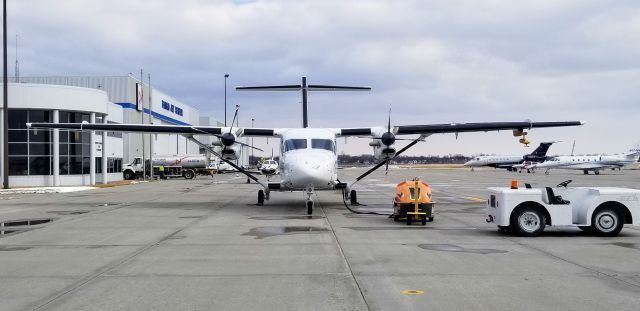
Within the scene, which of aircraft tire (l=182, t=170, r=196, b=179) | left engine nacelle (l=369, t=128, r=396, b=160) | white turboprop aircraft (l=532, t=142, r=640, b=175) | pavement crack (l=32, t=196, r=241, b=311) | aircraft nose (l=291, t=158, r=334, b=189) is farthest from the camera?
white turboprop aircraft (l=532, t=142, r=640, b=175)

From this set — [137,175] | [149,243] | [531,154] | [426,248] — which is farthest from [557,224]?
[531,154]

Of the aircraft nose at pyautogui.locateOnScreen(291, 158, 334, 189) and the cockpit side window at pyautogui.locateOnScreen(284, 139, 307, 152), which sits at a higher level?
the cockpit side window at pyautogui.locateOnScreen(284, 139, 307, 152)

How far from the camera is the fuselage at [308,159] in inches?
708

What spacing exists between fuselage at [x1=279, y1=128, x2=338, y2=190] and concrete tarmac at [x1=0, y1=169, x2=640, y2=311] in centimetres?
242

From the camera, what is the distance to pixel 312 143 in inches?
784

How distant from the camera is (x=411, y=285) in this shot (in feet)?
24.5

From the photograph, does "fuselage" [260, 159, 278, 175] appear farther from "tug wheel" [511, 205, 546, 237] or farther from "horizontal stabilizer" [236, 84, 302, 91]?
"tug wheel" [511, 205, 546, 237]

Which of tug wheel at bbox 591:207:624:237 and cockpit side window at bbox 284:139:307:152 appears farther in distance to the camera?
cockpit side window at bbox 284:139:307:152

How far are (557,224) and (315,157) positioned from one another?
8299 millimetres

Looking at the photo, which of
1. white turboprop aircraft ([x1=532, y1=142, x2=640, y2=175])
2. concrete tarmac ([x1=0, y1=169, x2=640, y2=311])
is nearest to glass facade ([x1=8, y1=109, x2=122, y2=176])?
concrete tarmac ([x1=0, y1=169, x2=640, y2=311])

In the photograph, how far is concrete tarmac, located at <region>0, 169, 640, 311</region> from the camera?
262 inches

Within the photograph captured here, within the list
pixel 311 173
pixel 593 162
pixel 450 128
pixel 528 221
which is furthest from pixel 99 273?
pixel 593 162

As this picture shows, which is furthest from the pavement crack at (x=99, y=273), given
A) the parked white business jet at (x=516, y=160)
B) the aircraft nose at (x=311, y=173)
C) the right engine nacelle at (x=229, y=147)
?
the parked white business jet at (x=516, y=160)

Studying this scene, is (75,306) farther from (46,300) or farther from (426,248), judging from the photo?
(426,248)
